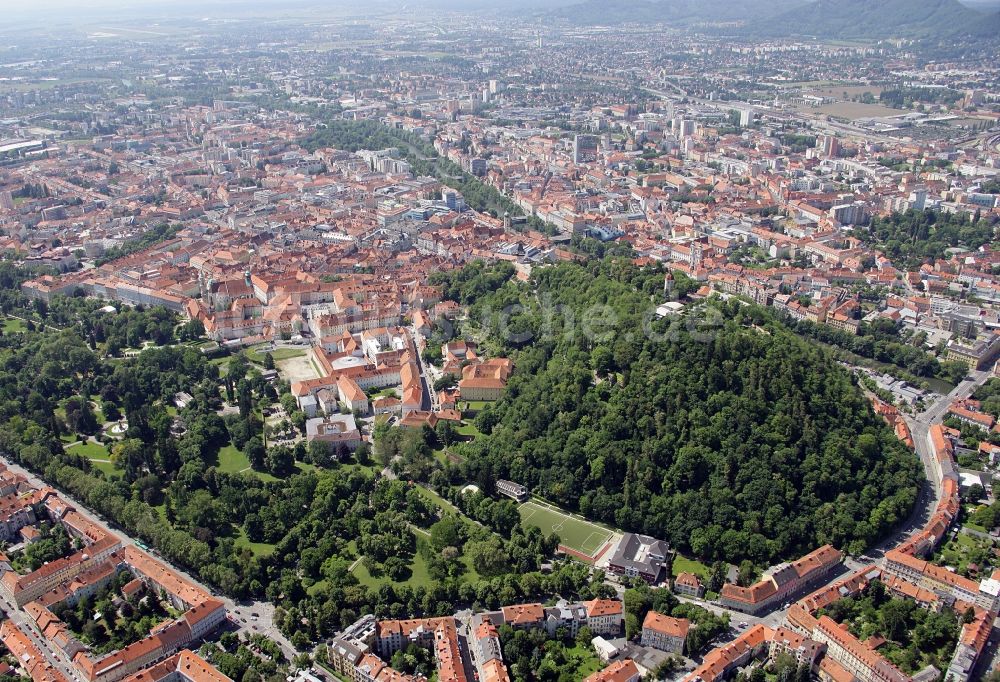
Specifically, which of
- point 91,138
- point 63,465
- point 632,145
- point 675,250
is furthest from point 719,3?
point 63,465

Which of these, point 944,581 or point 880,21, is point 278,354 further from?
point 880,21

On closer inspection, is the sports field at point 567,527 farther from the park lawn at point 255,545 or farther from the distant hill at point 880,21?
the distant hill at point 880,21

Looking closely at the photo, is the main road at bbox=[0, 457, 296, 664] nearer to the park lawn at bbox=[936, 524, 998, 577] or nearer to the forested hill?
the forested hill

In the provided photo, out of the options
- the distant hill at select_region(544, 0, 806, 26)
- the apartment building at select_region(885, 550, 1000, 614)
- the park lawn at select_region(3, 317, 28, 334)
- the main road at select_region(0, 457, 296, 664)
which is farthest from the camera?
the distant hill at select_region(544, 0, 806, 26)

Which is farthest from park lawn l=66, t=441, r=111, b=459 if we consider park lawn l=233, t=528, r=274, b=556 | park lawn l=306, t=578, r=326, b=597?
park lawn l=306, t=578, r=326, b=597

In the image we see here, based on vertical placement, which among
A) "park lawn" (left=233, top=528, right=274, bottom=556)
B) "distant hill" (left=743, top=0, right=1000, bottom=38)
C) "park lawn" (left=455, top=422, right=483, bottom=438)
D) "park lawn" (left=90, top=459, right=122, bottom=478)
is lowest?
"park lawn" (left=90, top=459, right=122, bottom=478)

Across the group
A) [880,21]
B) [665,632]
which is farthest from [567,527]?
[880,21]

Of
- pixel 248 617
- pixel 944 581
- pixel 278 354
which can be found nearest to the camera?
pixel 248 617
